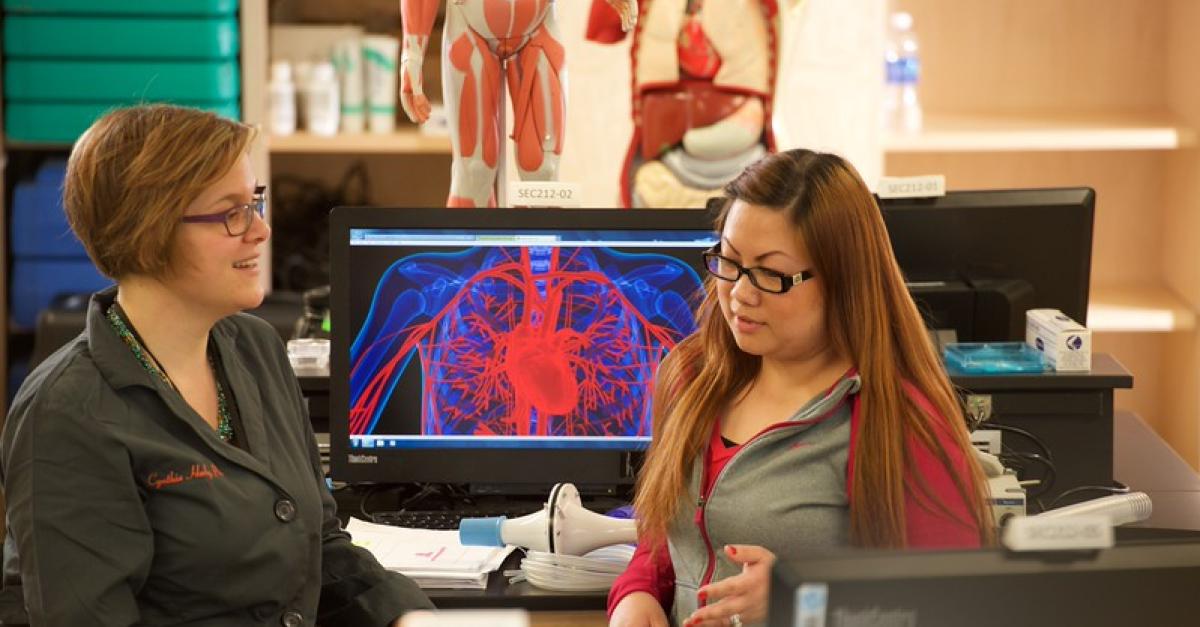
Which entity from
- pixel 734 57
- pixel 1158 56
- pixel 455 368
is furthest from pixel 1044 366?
pixel 1158 56

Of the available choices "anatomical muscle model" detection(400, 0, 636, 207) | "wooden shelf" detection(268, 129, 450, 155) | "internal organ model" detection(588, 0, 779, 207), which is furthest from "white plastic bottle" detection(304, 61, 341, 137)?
"anatomical muscle model" detection(400, 0, 636, 207)

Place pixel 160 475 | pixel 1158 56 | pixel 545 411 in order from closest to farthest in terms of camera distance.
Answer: pixel 160 475 < pixel 545 411 < pixel 1158 56

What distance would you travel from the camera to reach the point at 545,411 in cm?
230

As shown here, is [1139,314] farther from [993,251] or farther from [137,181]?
[137,181]

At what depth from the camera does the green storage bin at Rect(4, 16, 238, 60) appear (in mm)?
4066

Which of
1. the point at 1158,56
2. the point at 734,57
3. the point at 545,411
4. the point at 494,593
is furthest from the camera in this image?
the point at 1158,56

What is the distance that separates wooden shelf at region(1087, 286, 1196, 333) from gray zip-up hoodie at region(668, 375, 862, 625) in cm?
247

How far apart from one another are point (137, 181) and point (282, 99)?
2.50 meters

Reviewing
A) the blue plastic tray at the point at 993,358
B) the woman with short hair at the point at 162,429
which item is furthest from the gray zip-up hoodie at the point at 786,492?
the blue plastic tray at the point at 993,358

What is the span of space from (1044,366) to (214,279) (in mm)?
1273

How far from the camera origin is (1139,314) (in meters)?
4.11

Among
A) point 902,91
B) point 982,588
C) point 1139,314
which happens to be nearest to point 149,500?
point 982,588

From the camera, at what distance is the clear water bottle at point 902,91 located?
13.5ft

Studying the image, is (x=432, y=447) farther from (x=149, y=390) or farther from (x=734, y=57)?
(x=734, y=57)
